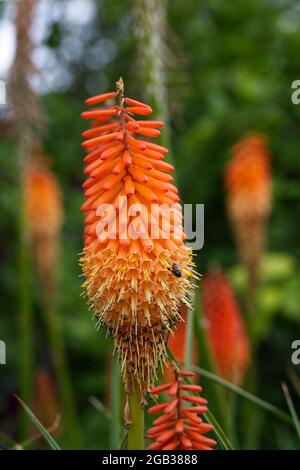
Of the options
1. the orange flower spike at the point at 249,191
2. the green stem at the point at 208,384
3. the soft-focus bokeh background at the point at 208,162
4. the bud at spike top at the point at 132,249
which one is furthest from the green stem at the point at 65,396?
the bud at spike top at the point at 132,249

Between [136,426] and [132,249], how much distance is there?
1.45 feet

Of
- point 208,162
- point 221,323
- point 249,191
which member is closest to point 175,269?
point 221,323

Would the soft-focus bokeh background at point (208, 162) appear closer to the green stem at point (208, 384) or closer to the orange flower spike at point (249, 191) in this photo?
the orange flower spike at point (249, 191)

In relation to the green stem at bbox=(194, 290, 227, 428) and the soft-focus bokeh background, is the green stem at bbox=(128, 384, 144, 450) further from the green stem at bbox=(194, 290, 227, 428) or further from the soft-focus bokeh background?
the soft-focus bokeh background

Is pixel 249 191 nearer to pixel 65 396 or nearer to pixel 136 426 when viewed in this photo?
pixel 65 396

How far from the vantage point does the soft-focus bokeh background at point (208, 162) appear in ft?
18.7

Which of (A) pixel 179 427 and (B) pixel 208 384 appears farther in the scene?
(B) pixel 208 384

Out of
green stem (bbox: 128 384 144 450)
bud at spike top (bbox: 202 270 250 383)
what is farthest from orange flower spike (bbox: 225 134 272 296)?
green stem (bbox: 128 384 144 450)

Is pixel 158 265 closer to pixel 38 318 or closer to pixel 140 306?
pixel 140 306

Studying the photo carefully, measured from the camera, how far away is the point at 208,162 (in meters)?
7.11

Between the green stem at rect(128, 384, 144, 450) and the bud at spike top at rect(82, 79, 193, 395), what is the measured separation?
1.5 inches

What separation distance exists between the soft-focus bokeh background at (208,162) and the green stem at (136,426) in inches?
100

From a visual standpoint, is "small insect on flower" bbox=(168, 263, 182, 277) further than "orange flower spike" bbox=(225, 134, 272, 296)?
No

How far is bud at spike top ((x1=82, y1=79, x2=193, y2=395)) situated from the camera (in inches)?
64.9
